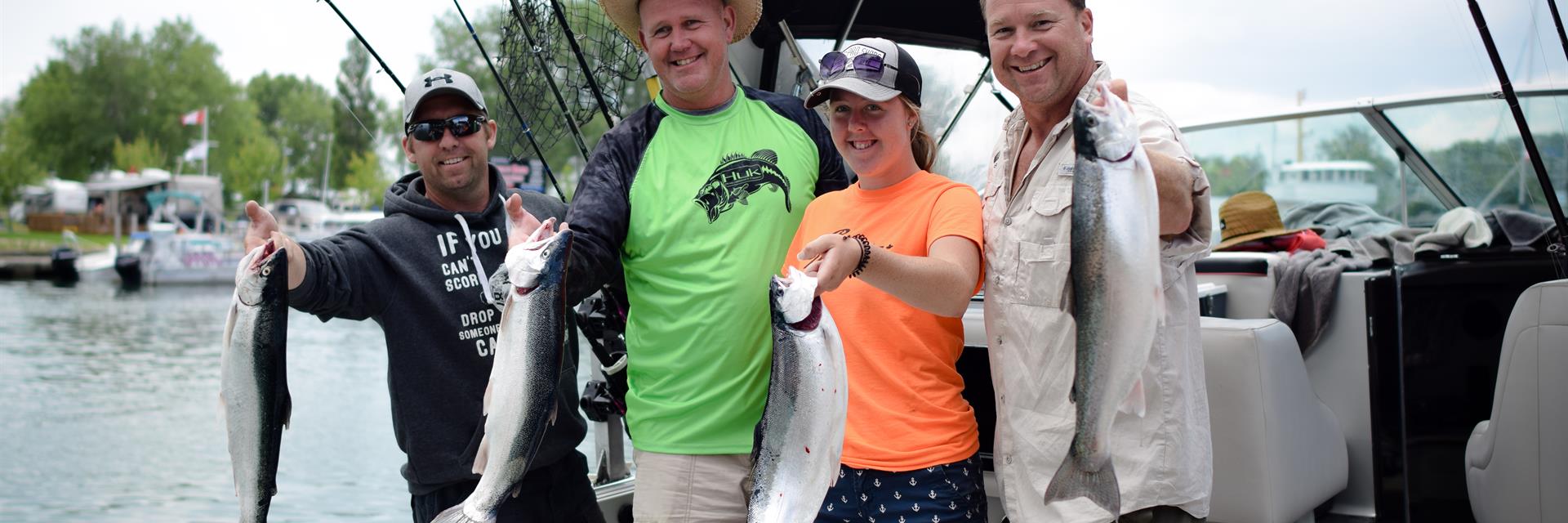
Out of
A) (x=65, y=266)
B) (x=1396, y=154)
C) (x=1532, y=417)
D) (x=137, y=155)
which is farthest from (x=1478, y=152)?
(x=137, y=155)

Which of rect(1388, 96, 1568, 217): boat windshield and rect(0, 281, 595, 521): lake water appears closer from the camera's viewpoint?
rect(1388, 96, 1568, 217): boat windshield

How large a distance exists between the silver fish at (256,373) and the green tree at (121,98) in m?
72.3

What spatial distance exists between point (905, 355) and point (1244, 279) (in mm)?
2740

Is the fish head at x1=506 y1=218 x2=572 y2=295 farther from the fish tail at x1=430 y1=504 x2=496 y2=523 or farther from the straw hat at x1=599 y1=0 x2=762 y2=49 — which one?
the straw hat at x1=599 y1=0 x2=762 y2=49

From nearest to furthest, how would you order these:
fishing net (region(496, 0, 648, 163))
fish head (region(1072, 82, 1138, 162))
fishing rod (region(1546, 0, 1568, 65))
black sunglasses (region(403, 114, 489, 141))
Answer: fish head (region(1072, 82, 1138, 162)), black sunglasses (region(403, 114, 489, 141)), fishing rod (region(1546, 0, 1568, 65)), fishing net (region(496, 0, 648, 163))

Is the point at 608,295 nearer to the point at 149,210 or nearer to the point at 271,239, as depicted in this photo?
the point at 271,239

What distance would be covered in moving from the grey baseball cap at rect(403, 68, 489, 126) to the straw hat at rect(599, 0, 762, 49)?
54 cm

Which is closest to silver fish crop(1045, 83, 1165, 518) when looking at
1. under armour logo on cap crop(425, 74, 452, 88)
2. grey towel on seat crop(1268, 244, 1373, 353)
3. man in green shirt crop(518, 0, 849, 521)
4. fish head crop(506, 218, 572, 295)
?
man in green shirt crop(518, 0, 849, 521)

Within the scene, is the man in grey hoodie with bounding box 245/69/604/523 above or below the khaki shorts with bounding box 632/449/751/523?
above

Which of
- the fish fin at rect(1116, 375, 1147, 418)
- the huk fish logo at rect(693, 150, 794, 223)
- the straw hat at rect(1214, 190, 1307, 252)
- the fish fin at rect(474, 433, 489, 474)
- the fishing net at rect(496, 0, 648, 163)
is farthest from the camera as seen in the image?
the straw hat at rect(1214, 190, 1307, 252)

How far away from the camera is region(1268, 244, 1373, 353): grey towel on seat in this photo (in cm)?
394

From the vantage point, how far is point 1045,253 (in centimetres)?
212

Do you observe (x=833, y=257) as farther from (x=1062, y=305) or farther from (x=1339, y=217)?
(x=1339, y=217)

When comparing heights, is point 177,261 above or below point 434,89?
above
